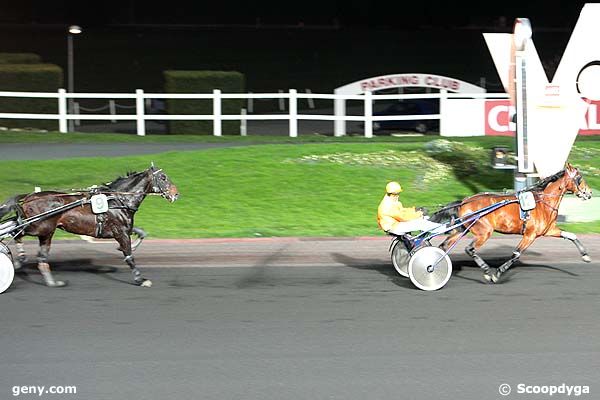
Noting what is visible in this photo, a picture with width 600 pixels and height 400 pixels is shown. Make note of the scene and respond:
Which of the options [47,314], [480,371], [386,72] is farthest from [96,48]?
[480,371]

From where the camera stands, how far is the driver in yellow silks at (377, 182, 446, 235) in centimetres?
1212

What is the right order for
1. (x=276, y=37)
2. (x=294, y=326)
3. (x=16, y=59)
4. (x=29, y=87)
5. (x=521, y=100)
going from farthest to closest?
(x=276, y=37) < (x=16, y=59) < (x=29, y=87) < (x=521, y=100) < (x=294, y=326)

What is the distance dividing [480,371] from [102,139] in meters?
18.3

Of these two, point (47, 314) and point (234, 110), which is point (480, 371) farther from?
point (234, 110)

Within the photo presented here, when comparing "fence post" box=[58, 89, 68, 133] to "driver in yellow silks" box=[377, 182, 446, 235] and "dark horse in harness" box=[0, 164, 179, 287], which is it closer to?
"dark horse in harness" box=[0, 164, 179, 287]

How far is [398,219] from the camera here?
40.1 ft

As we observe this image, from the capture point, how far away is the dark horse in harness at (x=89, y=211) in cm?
1222

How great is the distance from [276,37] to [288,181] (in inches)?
1356

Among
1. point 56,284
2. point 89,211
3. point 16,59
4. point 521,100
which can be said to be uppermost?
point 16,59

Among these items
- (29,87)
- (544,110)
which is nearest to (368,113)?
(29,87)

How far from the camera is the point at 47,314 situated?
11.1 meters

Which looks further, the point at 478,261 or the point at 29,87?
the point at 29,87

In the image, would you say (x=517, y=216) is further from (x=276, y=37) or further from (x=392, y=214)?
(x=276, y=37)

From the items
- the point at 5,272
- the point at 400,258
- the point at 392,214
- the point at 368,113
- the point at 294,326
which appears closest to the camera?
the point at 294,326
